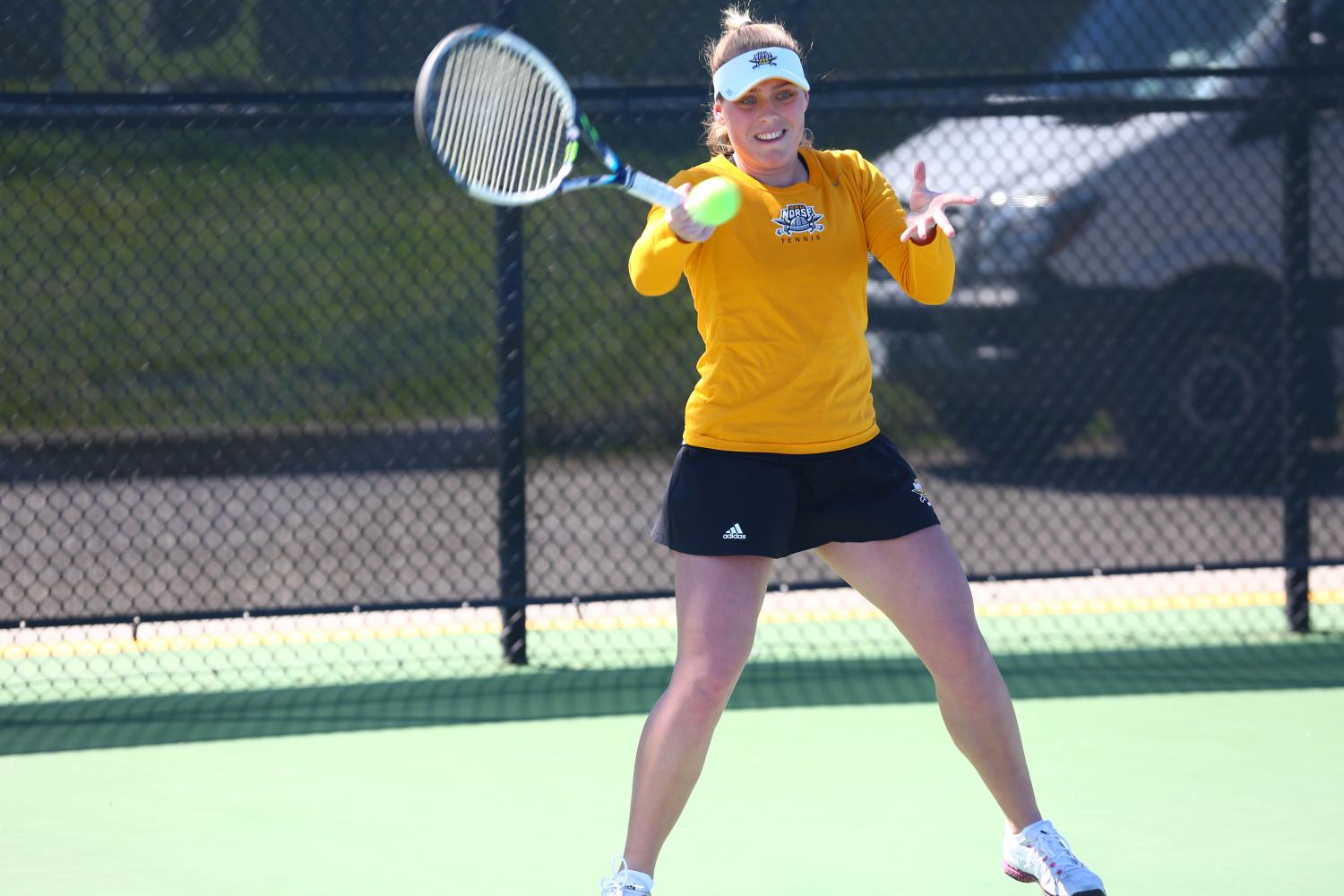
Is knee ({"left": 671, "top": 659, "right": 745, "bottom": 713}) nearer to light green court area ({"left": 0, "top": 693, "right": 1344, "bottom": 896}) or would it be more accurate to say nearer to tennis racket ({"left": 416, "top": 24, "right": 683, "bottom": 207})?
light green court area ({"left": 0, "top": 693, "right": 1344, "bottom": 896})

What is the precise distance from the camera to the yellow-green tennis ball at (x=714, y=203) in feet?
9.29

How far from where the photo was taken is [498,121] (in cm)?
322

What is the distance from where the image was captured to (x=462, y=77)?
3.16 m

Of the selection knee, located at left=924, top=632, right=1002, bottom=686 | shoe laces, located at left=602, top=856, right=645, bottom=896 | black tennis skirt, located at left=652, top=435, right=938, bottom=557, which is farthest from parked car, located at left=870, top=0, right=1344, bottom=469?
shoe laces, located at left=602, top=856, right=645, bottom=896

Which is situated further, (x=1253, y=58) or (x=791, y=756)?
(x=1253, y=58)

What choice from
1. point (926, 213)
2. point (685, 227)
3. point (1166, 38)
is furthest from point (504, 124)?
point (1166, 38)

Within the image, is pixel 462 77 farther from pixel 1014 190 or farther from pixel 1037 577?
pixel 1014 190

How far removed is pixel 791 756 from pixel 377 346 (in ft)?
18.7

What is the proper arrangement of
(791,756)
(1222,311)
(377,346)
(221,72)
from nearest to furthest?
(791,756) → (221,72) → (1222,311) → (377,346)

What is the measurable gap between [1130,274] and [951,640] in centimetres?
402

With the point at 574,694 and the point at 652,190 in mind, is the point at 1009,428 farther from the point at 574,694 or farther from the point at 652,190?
the point at 652,190

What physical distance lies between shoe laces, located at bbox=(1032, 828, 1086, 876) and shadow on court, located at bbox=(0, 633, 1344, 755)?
1.73 metres

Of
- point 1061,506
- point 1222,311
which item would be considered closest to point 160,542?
point 1061,506

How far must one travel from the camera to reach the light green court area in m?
3.51
